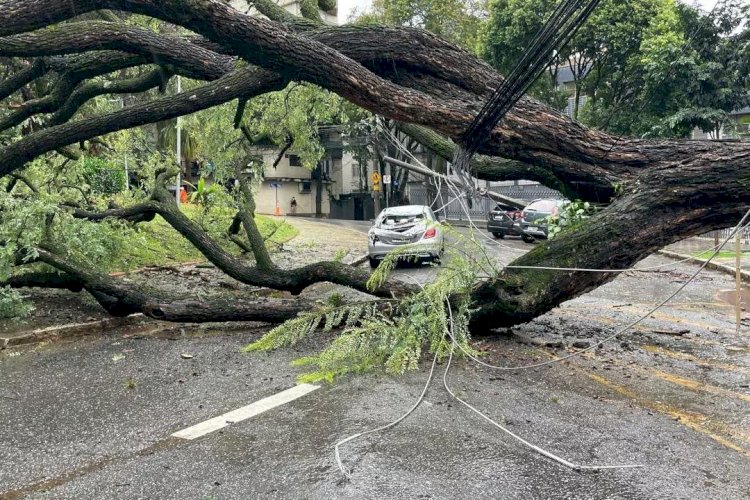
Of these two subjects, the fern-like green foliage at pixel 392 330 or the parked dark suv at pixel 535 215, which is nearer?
the fern-like green foliage at pixel 392 330

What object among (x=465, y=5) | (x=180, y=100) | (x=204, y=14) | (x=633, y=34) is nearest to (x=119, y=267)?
(x=180, y=100)

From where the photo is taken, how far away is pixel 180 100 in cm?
700

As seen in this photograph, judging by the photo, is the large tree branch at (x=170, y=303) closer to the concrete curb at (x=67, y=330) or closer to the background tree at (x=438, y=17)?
the concrete curb at (x=67, y=330)

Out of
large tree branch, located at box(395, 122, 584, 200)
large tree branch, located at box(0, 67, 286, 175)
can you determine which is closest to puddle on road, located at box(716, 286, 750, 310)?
large tree branch, located at box(395, 122, 584, 200)

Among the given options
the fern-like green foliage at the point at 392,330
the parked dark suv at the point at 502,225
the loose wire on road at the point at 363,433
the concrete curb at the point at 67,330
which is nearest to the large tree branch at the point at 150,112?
the concrete curb at the point at 67,330

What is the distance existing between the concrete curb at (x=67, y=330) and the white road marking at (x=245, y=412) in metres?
3.96

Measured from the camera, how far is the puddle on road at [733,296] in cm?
956

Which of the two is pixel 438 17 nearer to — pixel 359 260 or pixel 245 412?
pixel 359 260

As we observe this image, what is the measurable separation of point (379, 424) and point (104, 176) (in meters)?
14.4

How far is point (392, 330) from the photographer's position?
5.92 metres

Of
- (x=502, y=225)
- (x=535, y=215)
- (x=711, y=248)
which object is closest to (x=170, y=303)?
(x=711, y=248)

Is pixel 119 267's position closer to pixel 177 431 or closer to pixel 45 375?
pixel 45 375

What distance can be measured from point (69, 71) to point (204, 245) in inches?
124

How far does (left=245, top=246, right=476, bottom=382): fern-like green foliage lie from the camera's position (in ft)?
18.2
